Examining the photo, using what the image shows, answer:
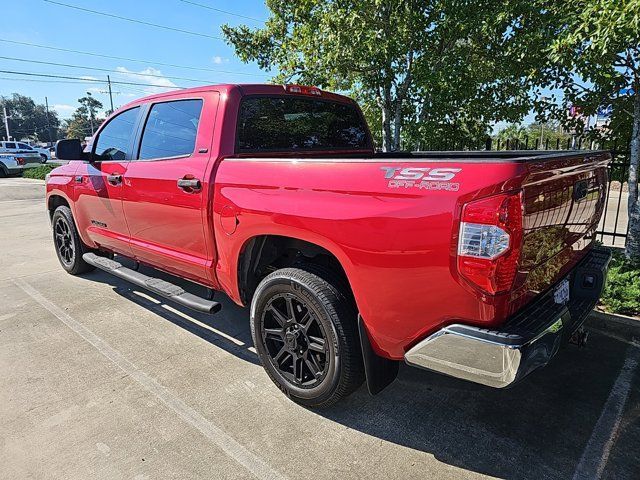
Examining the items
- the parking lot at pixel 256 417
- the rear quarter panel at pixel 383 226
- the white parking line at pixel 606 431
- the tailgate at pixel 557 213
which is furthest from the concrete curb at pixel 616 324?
the rear quarter panel at pixel 383 226

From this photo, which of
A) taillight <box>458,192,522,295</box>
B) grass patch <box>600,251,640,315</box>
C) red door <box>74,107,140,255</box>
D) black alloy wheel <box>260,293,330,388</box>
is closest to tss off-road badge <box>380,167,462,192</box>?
taillight <box>458,192,522,295</box>

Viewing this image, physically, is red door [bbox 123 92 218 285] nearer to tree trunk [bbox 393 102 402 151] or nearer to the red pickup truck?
the red pickup truck

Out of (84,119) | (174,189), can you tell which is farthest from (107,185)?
(84,119)

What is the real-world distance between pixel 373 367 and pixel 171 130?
253 centimetres

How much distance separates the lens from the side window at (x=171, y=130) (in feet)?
11.2

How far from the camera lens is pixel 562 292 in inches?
98.3

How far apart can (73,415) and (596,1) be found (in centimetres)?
526

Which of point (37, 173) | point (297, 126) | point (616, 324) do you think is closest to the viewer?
point (297, 126)

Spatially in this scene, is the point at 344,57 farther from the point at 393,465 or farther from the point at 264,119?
the point at 393,465

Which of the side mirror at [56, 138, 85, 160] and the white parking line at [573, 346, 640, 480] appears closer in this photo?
the white parking line at [573, 346, 640, 480]

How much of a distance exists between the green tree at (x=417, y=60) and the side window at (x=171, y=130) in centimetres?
277

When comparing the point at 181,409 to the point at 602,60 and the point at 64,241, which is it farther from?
the point at 602,60

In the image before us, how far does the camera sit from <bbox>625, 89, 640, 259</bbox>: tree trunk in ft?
16.2

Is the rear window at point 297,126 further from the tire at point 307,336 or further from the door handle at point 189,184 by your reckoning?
the tire at point 307,336
